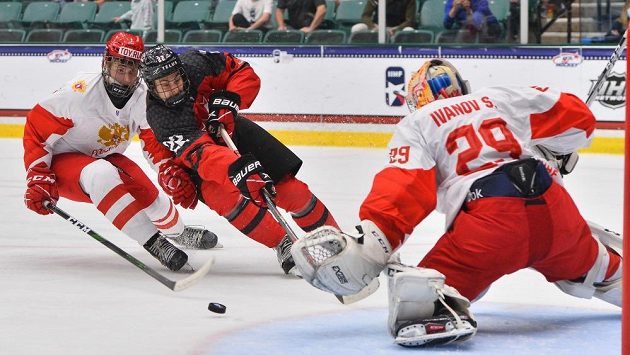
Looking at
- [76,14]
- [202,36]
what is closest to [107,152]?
[202,36]

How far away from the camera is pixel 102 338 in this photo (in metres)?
2.95

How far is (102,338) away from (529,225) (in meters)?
1.06

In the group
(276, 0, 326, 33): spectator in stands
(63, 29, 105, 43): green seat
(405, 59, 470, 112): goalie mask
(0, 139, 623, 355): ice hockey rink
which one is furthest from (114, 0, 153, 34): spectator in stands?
(405, 59, 470, 112): goalie mask

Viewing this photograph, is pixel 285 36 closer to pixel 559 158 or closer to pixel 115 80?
pixel 115 80

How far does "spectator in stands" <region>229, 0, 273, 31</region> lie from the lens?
866cm

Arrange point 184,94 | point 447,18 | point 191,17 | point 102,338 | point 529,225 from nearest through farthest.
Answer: point 529,225
point 102,338
point 184,94
point 447,18
point 191,17

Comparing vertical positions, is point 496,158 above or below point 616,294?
above

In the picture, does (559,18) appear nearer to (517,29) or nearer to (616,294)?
(517,29)

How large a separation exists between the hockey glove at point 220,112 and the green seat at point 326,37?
450cm

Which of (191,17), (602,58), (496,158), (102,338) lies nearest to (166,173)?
(102,338)

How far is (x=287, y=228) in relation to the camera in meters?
3.55

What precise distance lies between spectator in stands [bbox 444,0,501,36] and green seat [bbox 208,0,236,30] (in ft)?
5.43

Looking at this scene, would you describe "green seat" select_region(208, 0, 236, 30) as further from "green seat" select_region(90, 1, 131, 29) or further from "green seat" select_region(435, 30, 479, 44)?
"green seat" select_region(435, 30, 479, 44)

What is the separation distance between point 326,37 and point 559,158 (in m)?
5.29
